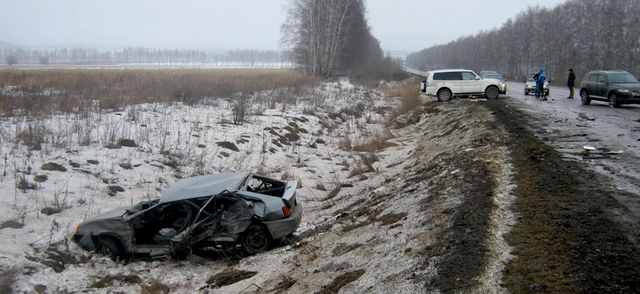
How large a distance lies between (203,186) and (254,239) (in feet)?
4.61

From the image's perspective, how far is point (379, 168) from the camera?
16094mm

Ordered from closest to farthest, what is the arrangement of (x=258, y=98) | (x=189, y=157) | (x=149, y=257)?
(x=149, y=257)
(x=189, y=157)
(x=258, y=98)

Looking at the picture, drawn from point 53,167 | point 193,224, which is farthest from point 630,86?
point 53,167

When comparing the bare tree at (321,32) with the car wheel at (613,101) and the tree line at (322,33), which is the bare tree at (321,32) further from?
the car wheel at (613,101)

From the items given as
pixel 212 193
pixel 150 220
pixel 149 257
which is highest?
pixel 212 193

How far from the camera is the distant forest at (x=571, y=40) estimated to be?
54244 millimetres

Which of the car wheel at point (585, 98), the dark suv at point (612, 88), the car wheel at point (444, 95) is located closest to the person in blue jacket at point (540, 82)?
the car wheel at point (585, 98)

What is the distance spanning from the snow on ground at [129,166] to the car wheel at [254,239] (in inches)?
8.2

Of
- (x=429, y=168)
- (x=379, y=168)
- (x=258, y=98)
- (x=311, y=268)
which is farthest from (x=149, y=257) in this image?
(x=258, y=98)

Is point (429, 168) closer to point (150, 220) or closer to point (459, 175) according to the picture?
point (459, 175)

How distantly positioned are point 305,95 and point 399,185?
21268 millimetres

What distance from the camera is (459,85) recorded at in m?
28.5

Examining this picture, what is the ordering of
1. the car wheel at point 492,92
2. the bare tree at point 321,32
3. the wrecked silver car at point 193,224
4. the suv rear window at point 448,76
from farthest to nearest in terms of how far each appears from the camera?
the bare tree at point 321,32 → the suv rear window at point 448,76 → the car wheel at point 492,92 → the wrecked silver car at point 193,224

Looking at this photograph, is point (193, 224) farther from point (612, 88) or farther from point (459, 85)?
point (459, 85)
